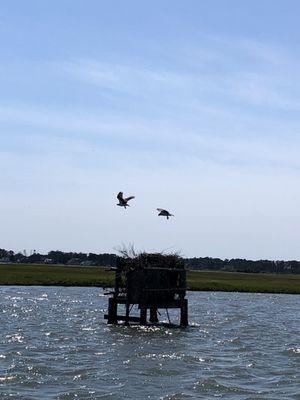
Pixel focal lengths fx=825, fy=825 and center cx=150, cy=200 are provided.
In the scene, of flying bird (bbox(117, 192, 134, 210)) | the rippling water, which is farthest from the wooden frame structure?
flying bird (bbox(117, 192, 134, 210))

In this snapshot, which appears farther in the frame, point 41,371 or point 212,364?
point 212,364

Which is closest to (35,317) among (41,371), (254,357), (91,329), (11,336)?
(91,329)

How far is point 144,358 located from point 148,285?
962 centimetres

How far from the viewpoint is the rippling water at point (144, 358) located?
22.1m

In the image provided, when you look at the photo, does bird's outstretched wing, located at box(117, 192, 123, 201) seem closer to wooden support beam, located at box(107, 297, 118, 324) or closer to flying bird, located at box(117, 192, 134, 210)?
flying bird, located at box(117, 192, 134, 210)

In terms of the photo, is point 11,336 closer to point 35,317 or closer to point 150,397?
point 35,317

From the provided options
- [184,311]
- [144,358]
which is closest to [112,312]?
[184,311]

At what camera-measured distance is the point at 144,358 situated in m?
28.1

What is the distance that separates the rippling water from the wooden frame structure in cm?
103

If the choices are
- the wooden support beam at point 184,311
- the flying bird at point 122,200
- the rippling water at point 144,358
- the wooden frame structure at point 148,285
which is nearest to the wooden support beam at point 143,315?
the wooden frame structure at point 148,285

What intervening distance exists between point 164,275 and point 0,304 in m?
18.8

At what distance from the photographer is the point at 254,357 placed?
30047mm

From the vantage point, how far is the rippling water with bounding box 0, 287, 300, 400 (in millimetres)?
22062

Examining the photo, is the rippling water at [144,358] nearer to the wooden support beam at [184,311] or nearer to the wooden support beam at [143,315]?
the wooden support beam at [143,315]
